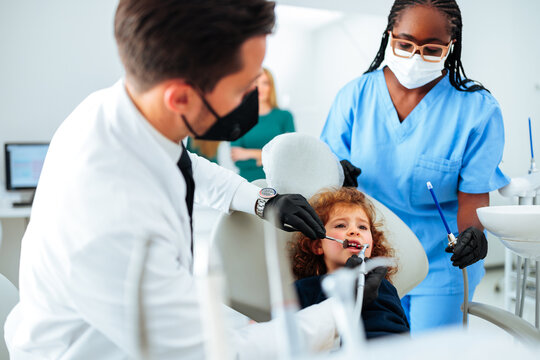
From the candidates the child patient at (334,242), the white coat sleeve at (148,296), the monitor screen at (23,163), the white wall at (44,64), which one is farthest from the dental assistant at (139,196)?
the white wall at (44,64)

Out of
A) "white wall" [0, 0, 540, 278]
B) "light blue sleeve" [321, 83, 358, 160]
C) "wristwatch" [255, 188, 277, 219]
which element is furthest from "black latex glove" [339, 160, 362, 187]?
"white wall" [0, 0, 540, 278]

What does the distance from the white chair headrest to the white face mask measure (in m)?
0.37

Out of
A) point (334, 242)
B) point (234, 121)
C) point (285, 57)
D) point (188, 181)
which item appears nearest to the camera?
point (234, 121)

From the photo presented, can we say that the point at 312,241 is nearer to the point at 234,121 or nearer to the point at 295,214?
the point at 295,214

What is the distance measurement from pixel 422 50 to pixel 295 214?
637 millimetres

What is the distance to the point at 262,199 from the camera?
1.14 metres

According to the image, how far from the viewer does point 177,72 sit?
0.71 meters

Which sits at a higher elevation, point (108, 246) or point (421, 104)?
point (421, 104)

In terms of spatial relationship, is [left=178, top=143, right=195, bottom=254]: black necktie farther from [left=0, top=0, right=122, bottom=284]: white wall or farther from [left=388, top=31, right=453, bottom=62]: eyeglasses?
[left=0, top=0, right=122, bottom=284]: white wall

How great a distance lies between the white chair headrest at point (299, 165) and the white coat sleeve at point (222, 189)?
86 millimetres

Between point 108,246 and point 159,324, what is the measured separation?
5.3 inches

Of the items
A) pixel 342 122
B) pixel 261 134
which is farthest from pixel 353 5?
pixel 342 122

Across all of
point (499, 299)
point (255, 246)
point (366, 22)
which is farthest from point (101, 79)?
point (499, 299)

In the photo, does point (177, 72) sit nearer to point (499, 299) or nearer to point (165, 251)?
point (165, 251)
